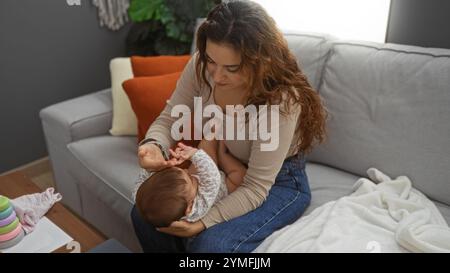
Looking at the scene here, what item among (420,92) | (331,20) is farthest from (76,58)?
(420,92)

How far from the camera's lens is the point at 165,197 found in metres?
1.00

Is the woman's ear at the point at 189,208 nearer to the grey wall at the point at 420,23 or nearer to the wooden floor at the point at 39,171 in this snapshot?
the grey wall at the point at 420,23

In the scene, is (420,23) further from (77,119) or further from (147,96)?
(77,119)

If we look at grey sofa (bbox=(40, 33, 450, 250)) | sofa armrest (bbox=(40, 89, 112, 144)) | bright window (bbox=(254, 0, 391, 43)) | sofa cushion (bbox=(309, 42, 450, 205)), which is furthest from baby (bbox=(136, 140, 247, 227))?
bright window (bbox=(254, 0, 391, 43))

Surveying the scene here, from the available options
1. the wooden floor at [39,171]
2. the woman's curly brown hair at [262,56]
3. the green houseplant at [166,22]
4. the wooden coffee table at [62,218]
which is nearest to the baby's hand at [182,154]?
the woman's curly brown hair at [262,56]

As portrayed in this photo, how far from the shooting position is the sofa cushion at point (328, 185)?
134 cm

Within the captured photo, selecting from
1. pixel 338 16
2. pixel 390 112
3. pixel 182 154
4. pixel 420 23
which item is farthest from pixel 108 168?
pixel 420 23

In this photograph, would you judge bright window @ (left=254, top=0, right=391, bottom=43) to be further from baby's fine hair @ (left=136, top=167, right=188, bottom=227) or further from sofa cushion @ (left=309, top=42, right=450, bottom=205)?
baby's fine hair @ (left=136, top=167, right=188, bottom=227)

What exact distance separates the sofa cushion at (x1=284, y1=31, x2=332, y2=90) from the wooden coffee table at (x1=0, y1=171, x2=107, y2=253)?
39.8 inches

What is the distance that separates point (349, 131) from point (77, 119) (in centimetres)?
118

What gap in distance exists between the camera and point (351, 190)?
1.39 metres

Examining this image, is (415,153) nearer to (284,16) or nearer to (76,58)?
(284,16)

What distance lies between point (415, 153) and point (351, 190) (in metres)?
0.25

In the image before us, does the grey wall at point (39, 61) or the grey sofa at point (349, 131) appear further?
the grey wall at point (39, 61)
